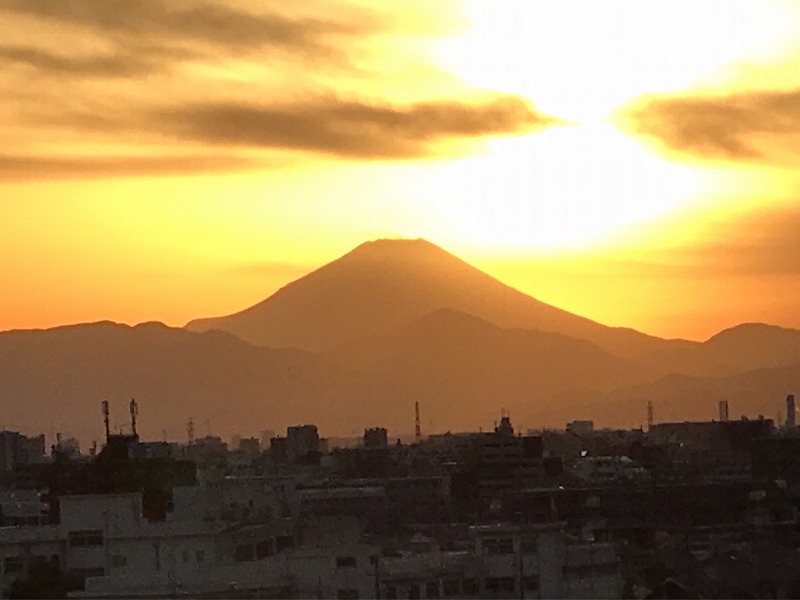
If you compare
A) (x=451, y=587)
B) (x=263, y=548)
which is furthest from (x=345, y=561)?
(x=263, y=548)

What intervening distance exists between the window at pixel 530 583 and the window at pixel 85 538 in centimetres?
888

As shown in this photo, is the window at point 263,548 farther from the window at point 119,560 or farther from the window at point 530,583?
the window at point 530,583

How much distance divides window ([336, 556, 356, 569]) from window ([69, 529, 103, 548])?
6.76 m

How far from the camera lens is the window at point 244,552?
36.9 metres

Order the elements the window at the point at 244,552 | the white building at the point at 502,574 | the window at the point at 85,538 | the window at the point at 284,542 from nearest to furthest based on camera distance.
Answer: the white building at the point at 502,574 < the window at the point at 244,552 < the window at the point at 85,538 < the window at the point at 284,542

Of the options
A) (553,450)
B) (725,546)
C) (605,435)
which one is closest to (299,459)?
(553,450)

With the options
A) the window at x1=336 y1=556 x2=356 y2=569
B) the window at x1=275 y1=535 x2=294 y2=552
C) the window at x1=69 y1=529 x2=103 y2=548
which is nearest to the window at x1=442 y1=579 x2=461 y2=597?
the window at x1=336 y1=556 x2=356 y2=569

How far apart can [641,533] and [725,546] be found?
8.02 metres

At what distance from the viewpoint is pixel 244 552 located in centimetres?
3741

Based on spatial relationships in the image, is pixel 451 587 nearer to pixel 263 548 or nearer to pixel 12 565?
pixel 263 548

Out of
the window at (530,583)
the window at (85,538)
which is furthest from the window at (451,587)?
the window at (85,538)

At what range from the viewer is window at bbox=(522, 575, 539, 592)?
31172 mm

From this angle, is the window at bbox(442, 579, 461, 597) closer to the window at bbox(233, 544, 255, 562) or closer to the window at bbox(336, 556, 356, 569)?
the window at bbox(336, 556, 356, 569)

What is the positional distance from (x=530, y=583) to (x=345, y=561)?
2681 millimetres
